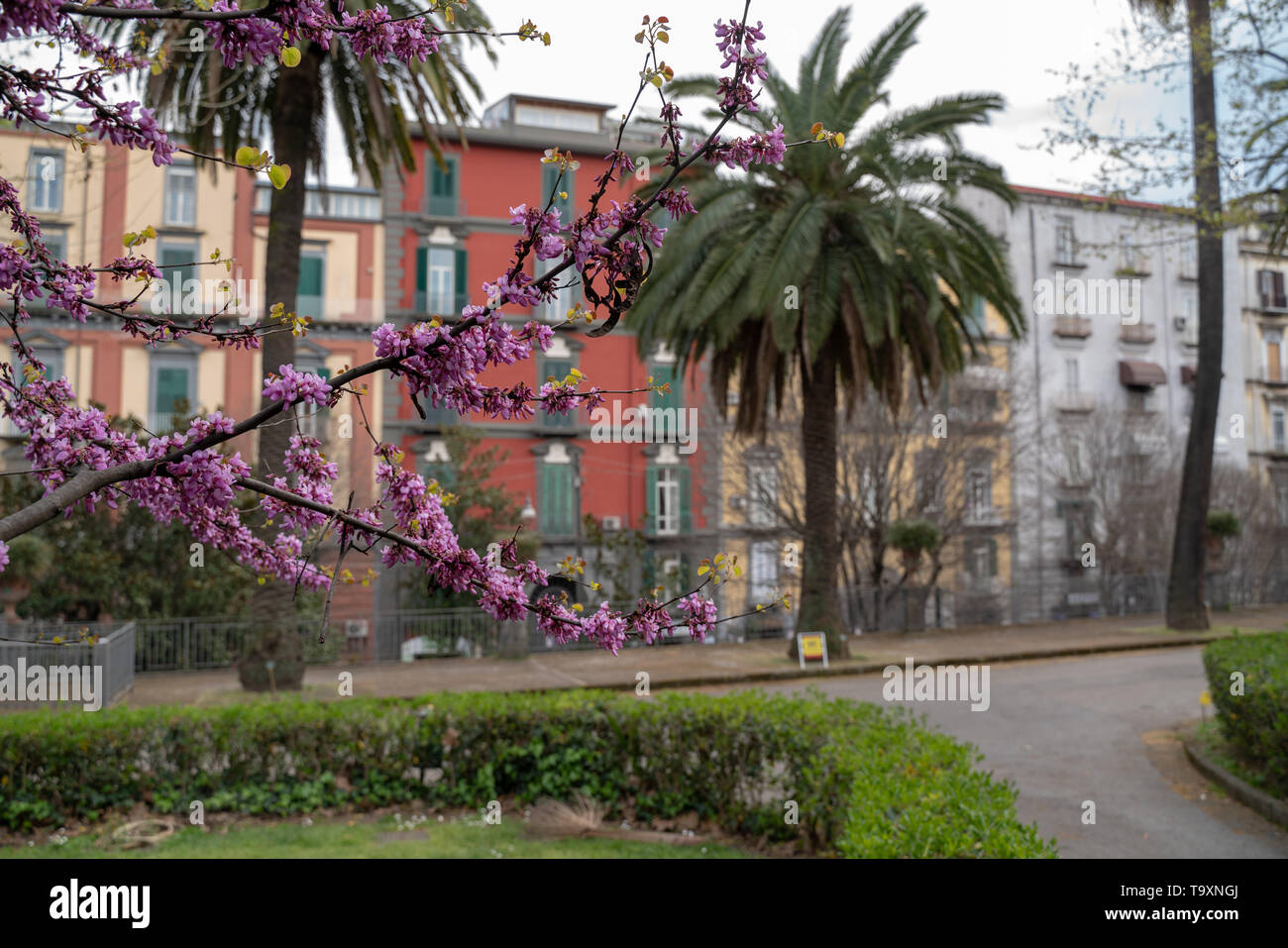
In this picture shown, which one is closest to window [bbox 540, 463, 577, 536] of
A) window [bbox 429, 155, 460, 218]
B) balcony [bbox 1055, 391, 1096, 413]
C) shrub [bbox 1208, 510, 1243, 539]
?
window [bbox 429, 155, 460, 218]

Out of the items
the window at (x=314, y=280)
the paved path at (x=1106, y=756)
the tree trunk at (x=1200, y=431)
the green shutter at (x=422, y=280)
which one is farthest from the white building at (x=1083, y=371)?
the window at (x=314, y=280)

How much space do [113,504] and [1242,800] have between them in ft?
32.3

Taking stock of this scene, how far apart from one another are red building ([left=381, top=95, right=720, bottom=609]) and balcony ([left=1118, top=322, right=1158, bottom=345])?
18921 millimetres

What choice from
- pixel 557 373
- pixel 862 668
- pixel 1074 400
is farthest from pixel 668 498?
pixel 1074 400

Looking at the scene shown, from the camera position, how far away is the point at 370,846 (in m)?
7.27

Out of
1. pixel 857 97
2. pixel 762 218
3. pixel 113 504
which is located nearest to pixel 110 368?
pixel 762 218

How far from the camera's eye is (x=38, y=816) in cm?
779

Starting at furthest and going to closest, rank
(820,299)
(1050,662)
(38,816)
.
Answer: (1050,662)
(820,299)
(38,816)

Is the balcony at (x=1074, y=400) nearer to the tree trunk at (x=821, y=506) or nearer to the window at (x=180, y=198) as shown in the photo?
the tree trunk at (x=821, y=506)

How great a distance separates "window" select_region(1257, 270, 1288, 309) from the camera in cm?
4312

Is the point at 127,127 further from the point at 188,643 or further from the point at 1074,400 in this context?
the point at 1074,400

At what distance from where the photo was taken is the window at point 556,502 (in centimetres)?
3089

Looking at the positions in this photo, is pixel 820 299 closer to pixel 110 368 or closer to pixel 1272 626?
pixel 1272 626

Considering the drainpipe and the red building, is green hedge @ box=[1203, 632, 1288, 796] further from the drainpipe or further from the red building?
the drainpipe
